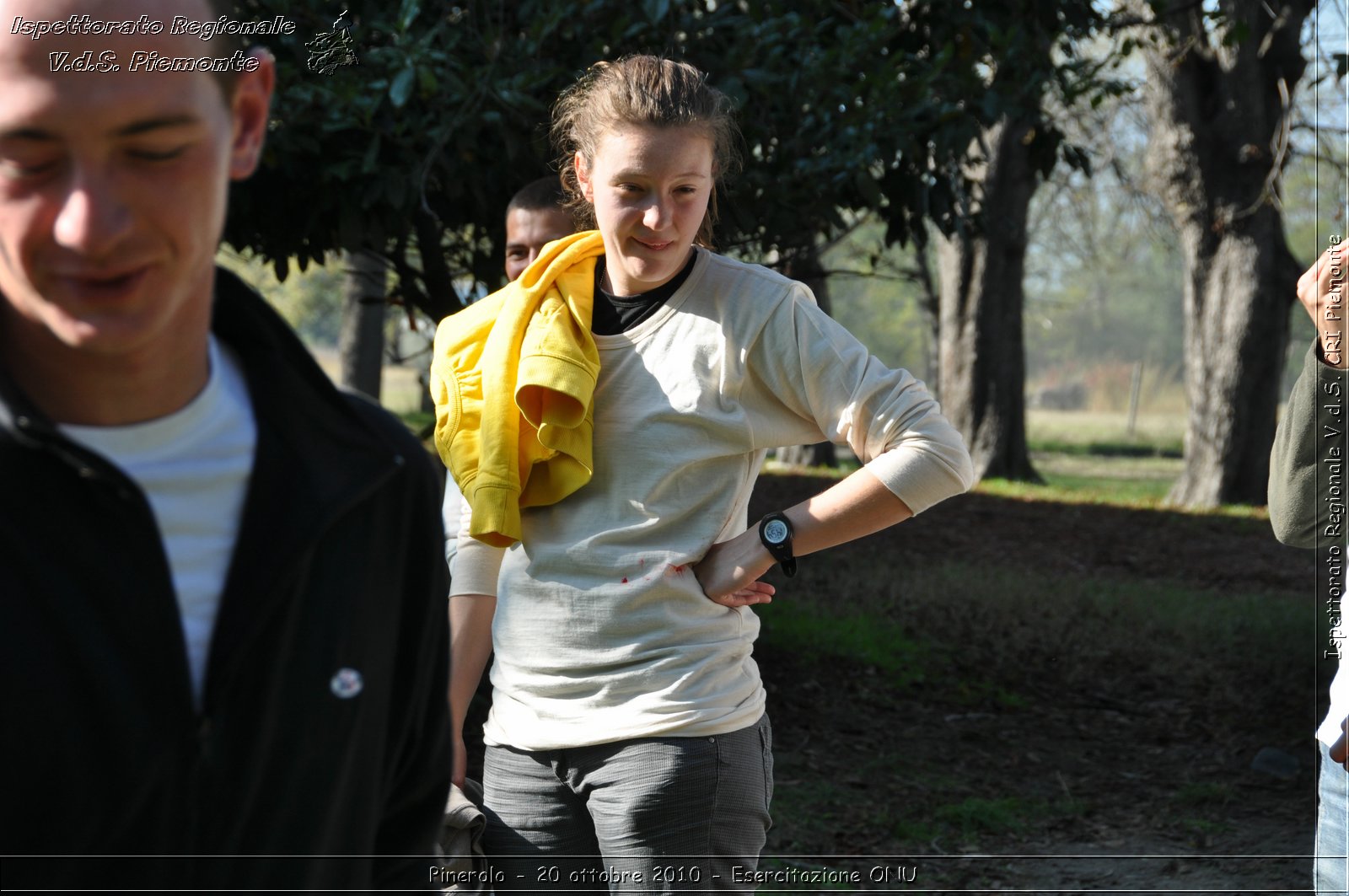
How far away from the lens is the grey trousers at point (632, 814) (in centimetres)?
223

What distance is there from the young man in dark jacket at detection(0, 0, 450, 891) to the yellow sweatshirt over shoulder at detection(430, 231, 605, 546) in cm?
99

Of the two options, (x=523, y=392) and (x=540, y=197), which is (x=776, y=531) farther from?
(x=540, y=197)

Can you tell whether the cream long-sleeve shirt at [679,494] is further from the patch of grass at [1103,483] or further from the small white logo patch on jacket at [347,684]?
the patch of grass at [1103,483]

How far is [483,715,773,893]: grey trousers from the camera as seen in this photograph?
7.32 feet

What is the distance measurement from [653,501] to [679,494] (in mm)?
47

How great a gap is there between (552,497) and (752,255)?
403 cm

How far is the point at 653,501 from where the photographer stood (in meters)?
2.33

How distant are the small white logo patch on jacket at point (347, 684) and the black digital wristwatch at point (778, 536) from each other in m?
1.16

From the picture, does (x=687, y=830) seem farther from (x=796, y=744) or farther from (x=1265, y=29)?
(x=1265, y=29)

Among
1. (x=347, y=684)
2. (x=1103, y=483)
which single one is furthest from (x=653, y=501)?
(x=1103, y=483)

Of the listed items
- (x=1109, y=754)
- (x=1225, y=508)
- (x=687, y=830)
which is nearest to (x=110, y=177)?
(x=687, y=830)

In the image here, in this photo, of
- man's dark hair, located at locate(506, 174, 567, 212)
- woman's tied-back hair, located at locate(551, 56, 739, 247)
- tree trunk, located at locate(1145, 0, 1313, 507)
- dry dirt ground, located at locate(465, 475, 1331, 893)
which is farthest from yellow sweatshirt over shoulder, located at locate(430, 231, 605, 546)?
tree trunk, located at locate(1145, 0, 1313, 507)

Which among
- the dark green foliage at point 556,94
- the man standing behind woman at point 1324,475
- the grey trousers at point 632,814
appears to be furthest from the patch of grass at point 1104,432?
the grey trousers at point 632,814

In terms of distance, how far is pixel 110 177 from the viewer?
3.70 feet
